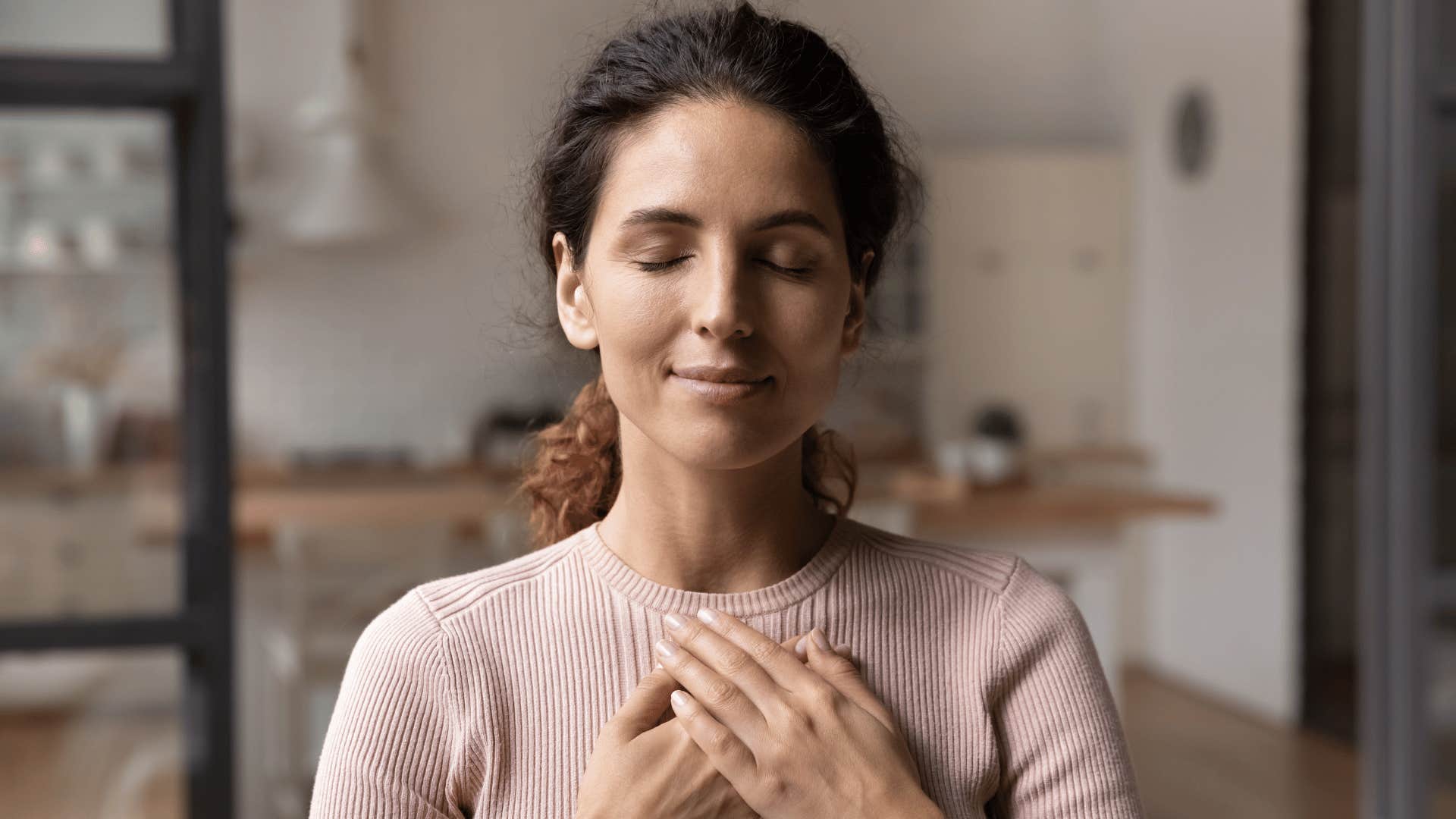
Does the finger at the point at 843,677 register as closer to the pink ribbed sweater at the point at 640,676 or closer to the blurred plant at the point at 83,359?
the pink ribbed sweater at the point at 640,676

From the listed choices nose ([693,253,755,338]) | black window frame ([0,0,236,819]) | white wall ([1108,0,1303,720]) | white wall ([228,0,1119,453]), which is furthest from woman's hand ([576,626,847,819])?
white wall ([228,0,1119,453])

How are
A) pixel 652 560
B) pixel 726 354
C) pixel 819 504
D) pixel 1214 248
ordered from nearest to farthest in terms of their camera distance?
pixel 726 354, pixel 652 560, pixel 819 504, pixel 1214 248

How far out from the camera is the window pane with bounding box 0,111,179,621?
1848mm

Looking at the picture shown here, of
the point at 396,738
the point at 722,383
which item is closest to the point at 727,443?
the point at 722,383

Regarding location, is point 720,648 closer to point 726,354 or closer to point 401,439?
point 726,354

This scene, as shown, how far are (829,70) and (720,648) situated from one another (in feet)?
1.19

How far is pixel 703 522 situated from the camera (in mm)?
921

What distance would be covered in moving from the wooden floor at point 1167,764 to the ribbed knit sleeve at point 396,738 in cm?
115

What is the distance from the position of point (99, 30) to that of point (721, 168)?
132 centimetres

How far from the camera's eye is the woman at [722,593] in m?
0.84

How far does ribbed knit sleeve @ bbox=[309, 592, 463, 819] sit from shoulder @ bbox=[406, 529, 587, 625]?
0.06ft

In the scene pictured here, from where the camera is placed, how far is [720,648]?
0.86m

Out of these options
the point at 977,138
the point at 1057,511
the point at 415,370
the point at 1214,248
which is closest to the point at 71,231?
the point at 1057,511

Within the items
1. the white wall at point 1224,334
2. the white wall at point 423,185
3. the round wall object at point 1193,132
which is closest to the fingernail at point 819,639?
the white wall at point 1224,334
